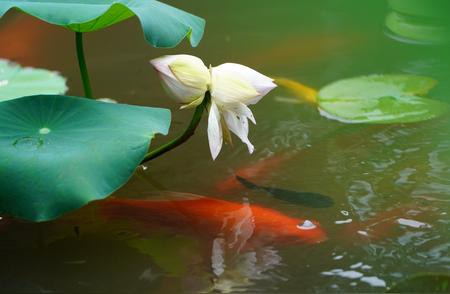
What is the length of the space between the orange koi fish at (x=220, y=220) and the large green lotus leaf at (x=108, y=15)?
A: 22 cm

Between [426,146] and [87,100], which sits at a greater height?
[87,100]

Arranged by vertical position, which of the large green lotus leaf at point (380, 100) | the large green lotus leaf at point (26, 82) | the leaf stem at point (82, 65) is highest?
the leaf stem at point (82, 65)

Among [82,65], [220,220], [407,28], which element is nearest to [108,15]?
[82,65]

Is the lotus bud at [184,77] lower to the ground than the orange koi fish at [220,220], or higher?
higher

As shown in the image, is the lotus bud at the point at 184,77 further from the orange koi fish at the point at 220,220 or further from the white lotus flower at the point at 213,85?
the orange koi fish at the point at 220,220

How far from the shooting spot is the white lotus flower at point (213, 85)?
35.9 inches

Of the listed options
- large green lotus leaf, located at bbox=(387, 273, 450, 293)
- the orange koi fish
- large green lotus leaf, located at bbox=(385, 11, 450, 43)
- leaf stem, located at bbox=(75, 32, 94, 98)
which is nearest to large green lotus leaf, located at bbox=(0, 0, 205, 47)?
leaf stem, located at bbox=(75, 32, 94, 98)

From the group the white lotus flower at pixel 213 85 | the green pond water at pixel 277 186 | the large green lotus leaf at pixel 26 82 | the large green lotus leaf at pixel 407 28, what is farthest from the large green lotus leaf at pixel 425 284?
the large green lotus leaf at pixel 407 28

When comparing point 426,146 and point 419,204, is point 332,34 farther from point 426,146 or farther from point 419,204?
point 419,204

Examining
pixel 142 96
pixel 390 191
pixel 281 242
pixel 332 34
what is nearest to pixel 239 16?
pixel 332 34

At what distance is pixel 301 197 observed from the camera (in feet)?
3.26

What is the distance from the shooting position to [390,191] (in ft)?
3.30

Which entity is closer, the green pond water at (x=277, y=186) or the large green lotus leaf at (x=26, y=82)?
the green pond water at (x=277, y=186)

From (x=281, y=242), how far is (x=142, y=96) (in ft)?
1.95
